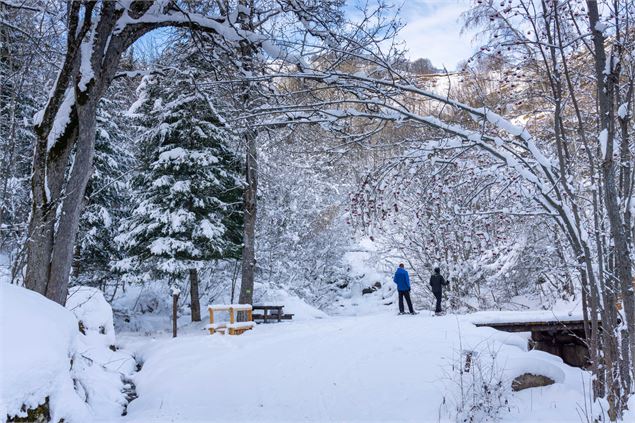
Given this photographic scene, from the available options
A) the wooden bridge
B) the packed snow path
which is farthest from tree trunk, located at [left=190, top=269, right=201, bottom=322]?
the wooden bridge

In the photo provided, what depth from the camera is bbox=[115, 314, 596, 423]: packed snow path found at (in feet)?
20.3

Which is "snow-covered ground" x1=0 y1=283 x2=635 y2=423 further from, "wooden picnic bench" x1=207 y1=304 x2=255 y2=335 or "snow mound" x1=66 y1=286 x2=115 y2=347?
"wooden picnic bench" x1=207 y1=304 x2=255 y2=335

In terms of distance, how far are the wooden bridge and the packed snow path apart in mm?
1026

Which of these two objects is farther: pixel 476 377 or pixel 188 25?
pixel 476 377

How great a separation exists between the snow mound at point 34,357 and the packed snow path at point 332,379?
2.19 metres

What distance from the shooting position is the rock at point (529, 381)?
7.18m

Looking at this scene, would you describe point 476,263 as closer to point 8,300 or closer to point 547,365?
point 547,365

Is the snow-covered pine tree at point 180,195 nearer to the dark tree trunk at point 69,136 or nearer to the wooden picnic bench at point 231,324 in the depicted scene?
the wooden picnic bench at point 231,324

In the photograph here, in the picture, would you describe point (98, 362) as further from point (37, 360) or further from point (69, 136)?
point (37, 360)

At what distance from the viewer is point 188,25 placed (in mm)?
5996

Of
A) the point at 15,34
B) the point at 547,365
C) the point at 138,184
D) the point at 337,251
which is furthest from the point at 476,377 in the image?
the point at 337,251

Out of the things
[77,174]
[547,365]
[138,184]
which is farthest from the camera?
[138,184]

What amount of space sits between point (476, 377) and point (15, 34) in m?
7.85

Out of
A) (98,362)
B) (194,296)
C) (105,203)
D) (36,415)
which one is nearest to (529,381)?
(36,415)
